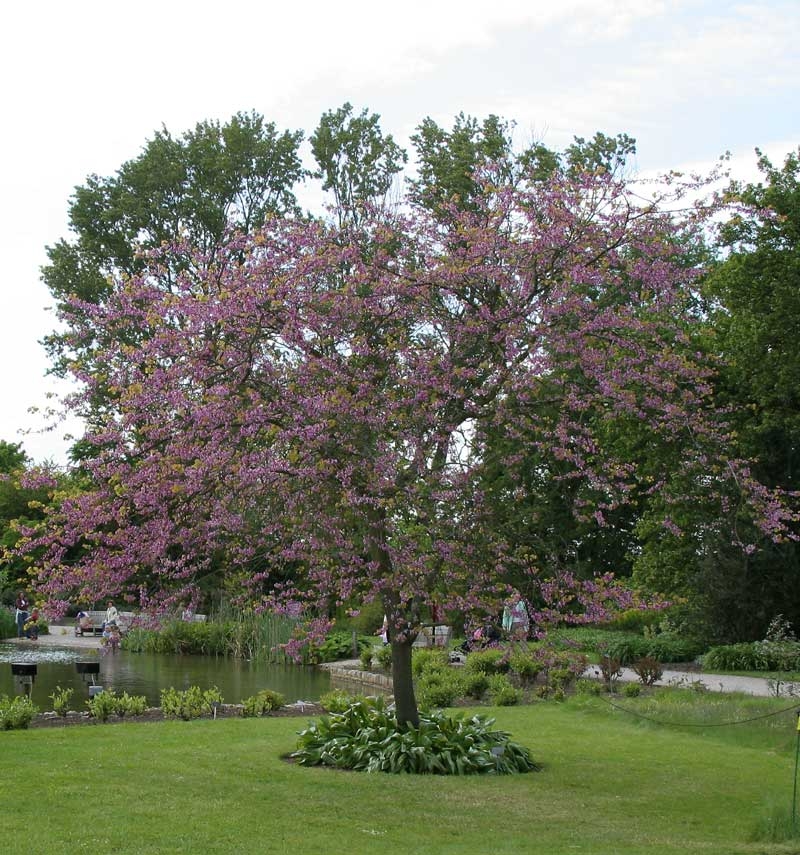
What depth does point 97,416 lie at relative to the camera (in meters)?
9.86

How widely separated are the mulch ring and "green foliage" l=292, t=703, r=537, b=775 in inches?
139

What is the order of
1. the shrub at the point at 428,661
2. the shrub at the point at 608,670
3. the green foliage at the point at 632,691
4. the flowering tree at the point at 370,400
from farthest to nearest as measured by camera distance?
the shrub at the point at 428,661 < the shrub at the point at 608,670 < the green foliage at the point at 632,691 < the flowering tree at the point at 370,400

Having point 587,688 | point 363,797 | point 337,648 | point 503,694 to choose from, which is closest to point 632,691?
point 587,688

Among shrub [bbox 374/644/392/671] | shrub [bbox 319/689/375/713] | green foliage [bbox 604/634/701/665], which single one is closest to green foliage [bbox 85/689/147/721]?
shrub [bbox 319/689/375/713]

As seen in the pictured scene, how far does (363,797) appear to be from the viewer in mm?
8633

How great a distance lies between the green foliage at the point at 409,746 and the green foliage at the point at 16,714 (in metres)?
3.58

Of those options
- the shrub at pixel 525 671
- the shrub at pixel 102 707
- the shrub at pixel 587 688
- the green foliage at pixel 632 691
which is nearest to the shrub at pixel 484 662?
the shrub at pixel 525 671

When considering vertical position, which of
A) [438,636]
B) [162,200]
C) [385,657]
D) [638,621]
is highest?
[162,200]

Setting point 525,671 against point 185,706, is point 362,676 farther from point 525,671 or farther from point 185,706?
point 185,706

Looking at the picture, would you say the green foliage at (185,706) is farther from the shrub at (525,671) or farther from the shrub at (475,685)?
the shrub at (525,671)

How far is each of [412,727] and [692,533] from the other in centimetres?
1430

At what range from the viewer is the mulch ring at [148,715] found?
42.4 ft

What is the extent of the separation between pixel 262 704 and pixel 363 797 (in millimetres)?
5844

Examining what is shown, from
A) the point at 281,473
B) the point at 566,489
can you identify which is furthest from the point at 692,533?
the point at 281,473
